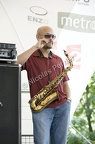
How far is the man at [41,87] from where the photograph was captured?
2.46 metres

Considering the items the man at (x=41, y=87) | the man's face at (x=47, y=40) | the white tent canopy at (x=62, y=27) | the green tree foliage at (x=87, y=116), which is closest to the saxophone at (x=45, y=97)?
the man at (x=41, y=87)

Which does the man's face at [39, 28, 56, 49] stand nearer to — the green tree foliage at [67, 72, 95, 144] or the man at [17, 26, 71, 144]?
the man at [17, 26, 71, 144]

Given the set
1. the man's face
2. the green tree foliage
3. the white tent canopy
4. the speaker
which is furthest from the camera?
the green tree foliage

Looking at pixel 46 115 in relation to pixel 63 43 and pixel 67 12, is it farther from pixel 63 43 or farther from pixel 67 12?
pixel 67 12

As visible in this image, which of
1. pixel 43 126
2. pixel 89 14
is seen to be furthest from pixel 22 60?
pixel 89 14

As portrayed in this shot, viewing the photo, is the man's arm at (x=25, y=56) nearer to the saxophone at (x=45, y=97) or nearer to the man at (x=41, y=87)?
the man at (x=41, y=87)

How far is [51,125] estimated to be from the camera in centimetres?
258

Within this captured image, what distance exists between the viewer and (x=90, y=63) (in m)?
3.38

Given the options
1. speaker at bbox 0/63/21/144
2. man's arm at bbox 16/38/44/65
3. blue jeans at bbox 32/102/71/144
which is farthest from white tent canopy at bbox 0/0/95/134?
speaker at bbox 0/63/21/144

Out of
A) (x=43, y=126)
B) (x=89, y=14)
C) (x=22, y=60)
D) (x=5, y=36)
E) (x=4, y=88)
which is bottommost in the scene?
(x=43, y=126)

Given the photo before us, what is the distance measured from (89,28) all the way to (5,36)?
104 centimetres

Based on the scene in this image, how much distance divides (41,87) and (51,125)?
0.36 metres

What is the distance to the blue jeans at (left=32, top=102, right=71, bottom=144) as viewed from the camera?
95.9 inches

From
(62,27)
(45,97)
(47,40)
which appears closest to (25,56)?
(47,40)
